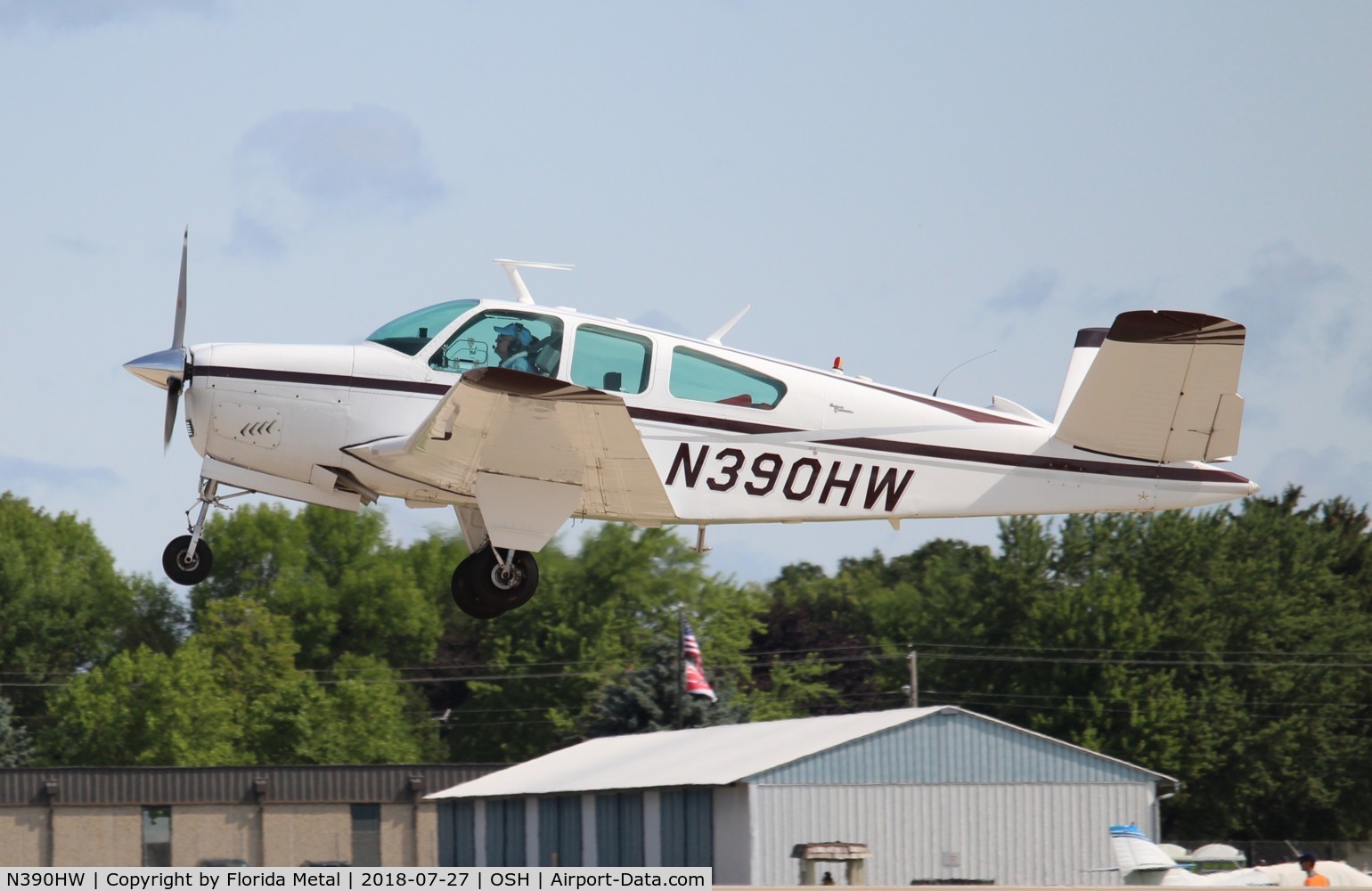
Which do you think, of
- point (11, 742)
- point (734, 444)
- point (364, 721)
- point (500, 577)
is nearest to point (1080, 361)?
point (734, 444)

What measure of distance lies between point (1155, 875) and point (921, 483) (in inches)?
440

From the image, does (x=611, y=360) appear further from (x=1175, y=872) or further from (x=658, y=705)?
(x=658, y=705)

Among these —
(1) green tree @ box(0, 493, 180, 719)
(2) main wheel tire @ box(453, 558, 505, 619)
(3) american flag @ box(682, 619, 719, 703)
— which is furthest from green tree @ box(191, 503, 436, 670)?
(2) main wheel tire @ box(453, 558, 505, 619)

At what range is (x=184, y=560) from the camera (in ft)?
43.2

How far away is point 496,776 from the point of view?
31.0 m

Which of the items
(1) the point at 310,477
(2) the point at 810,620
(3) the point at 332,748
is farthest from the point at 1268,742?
(1) the point at 310,477

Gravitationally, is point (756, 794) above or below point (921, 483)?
below

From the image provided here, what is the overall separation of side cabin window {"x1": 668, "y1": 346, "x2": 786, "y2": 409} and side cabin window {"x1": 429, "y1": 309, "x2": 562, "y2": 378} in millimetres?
1017

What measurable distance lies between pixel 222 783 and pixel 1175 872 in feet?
73.5

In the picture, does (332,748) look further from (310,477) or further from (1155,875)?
(310,477)

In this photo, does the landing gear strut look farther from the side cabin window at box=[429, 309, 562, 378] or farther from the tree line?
the tree line

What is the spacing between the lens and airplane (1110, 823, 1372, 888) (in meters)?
21.5
